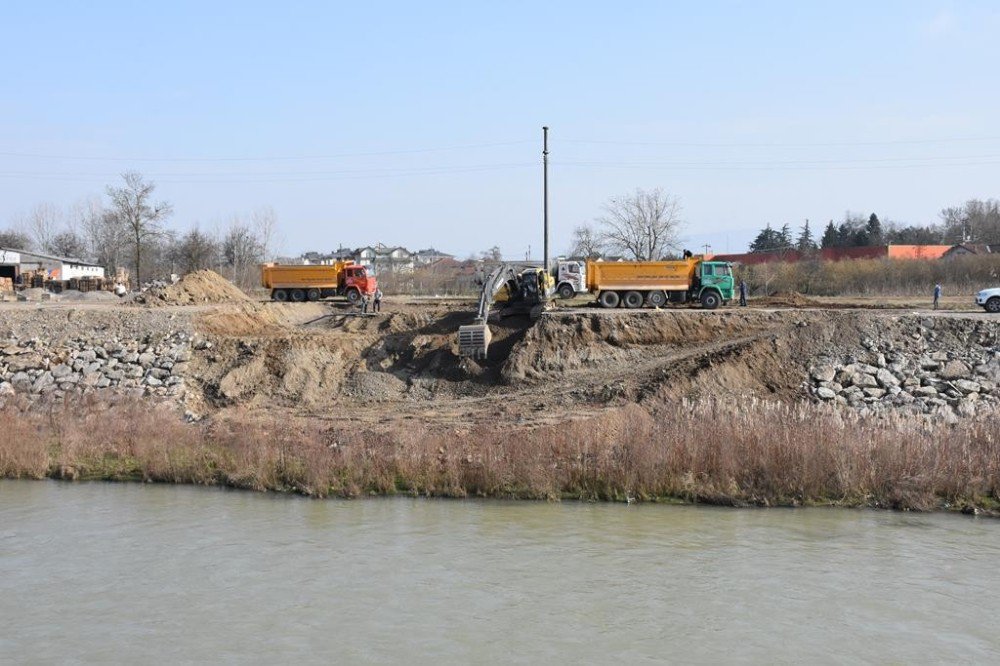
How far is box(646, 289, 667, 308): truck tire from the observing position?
38.7 metres

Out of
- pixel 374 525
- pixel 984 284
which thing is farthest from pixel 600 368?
pixel 984 284

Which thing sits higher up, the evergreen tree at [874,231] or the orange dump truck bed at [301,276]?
the evergreen tree at [874,231]

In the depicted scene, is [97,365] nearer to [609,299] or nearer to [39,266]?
[609,299]

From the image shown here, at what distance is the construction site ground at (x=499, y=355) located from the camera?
28.0 m

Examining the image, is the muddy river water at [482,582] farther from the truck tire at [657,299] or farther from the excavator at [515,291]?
the truck tire at [657,299]

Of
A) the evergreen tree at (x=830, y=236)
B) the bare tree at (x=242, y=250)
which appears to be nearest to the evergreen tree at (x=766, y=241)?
the evergreen tree at (x=830, y=236)

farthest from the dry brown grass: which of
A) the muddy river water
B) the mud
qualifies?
the mud

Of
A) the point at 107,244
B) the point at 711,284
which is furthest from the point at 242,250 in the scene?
the point at 711,284

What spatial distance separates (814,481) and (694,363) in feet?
27.6

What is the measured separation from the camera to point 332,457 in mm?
22219

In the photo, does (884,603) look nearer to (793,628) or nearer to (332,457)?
(793,628)

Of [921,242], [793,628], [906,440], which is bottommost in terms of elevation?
[793,628]

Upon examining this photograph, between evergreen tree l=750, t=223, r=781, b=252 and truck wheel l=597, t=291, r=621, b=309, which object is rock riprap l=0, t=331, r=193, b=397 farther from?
evergreen tree l=750, t=223, r=781, b=252

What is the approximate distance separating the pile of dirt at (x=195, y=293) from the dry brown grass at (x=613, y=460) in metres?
18.5
